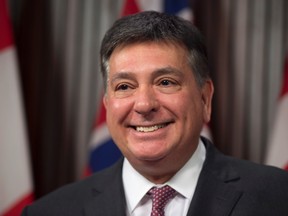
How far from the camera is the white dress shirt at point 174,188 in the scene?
1.51 meters

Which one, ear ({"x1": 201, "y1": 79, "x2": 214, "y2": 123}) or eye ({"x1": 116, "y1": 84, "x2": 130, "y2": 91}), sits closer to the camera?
eye ({"x1": 116, "y1": 84, "x2": 130, "y2": 91})

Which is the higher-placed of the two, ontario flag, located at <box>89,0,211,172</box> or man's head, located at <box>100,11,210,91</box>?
man's head, located at <box>100,11,210,91</box>

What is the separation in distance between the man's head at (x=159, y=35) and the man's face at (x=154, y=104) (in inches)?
0.8

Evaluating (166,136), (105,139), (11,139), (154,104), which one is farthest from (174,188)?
(11,139)

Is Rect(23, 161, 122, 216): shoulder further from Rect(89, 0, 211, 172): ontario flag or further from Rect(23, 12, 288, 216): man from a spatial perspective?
Answer: Rect(89, 0, 211, 172): ontario flag

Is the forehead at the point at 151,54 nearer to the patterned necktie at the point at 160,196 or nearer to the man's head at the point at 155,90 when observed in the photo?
the man's head at the point at 155,90

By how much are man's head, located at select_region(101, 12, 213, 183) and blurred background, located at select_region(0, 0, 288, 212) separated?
4.10 feet

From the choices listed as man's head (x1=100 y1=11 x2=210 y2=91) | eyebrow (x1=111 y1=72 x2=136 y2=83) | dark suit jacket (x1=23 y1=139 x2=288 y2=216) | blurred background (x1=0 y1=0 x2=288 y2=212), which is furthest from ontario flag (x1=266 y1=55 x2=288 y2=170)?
eyebrow (x1=111 y1=72 x2=136 y2=83)

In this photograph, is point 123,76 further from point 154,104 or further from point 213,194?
point 213,194

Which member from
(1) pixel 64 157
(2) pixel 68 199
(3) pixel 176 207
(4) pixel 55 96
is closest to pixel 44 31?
(4) pixel 55 96

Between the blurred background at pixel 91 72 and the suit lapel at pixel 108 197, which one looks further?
the blurred background at pixel 91 72

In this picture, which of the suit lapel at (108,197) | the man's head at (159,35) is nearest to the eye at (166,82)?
the man's head at (159,35)

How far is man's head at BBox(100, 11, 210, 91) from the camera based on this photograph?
4.83ft

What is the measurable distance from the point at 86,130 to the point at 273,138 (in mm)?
1122
